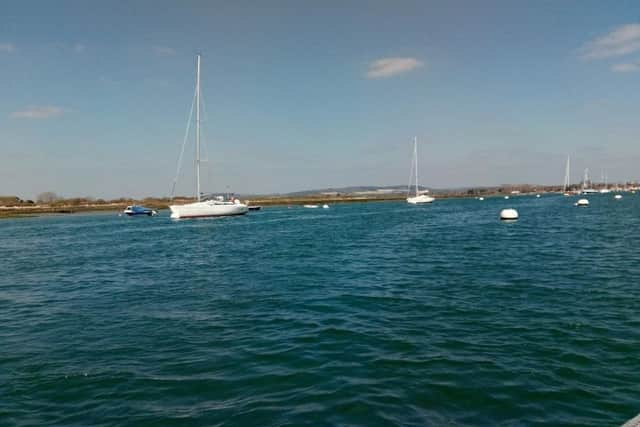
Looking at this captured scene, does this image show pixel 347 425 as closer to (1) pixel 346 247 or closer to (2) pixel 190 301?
(2) pixel 190 301

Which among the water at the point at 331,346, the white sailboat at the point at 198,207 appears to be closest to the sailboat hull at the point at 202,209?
the white sailboat at the point at 198,207

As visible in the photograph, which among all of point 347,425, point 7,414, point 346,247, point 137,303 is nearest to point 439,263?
point 346,247

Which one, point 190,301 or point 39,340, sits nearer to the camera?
point 39,340

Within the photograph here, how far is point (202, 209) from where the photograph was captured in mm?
85688

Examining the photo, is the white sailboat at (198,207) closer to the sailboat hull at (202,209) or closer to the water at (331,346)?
the sailboat hull at (202,209)

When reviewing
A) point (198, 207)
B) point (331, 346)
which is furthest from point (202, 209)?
point (331, 346)

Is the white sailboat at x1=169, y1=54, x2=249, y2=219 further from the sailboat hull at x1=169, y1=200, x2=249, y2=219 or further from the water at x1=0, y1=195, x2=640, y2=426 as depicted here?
the water at x1=0, y1=195, x2=640, y2=426

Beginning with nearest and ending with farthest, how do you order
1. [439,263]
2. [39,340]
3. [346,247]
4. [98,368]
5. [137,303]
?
[98,368] < [39,340] < [137,303] < [439,263] < [346,247]

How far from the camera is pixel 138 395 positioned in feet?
29.1

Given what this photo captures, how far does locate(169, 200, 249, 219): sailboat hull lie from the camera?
84.2 metres

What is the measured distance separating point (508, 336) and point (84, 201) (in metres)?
211

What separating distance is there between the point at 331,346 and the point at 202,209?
78.3 meters

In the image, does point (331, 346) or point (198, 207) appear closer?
point (331, 346)

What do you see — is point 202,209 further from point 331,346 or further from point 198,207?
point 331,346
